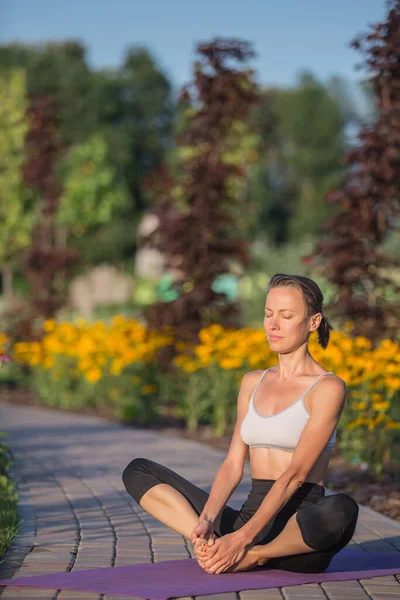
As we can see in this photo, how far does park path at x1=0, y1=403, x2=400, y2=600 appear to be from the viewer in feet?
13.2

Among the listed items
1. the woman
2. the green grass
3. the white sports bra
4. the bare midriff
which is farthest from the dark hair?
the green grass

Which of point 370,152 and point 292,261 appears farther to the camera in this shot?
point 292,261

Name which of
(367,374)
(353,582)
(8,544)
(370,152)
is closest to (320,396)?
(353,582)

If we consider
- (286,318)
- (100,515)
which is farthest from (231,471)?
(100,515)

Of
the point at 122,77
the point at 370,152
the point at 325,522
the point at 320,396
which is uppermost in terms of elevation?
the point at 122,77

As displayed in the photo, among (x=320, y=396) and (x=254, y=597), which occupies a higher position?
(x=320, y=396)

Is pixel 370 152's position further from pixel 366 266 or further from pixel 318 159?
pixel 318 159

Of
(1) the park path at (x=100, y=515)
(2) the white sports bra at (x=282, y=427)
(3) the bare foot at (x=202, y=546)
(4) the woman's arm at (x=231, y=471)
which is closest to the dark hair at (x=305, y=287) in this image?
(2) the white sports bra at (x=282, y=427)

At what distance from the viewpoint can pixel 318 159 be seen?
38.7 metres

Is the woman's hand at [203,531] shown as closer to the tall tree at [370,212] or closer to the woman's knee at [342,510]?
the woman's knee at [342,510]

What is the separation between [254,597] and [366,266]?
208 inches

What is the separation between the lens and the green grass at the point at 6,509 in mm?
4602

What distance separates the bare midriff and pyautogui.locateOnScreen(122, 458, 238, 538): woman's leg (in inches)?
9.4

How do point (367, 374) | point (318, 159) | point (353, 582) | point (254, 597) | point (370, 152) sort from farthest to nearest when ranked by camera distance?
point (318, 159), point (370, 152), point (367, 374), point (353, 582), point (254, 597)
